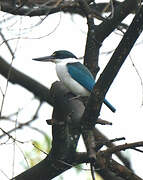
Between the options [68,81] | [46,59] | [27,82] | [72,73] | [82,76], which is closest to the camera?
[82,76]

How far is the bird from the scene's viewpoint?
4.18m

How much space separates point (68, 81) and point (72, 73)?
0.47ft

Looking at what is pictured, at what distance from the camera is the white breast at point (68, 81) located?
4229 mm

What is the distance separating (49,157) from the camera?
9.95ft

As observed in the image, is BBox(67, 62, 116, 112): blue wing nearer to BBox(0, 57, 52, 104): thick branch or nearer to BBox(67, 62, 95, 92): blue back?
BBox(67, 62, 95, 92): blue back

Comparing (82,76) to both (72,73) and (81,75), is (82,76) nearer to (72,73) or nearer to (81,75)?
(81,75)

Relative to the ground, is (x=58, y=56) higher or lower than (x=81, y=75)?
higher

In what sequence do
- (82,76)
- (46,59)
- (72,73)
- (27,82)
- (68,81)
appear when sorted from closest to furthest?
(82,76), (68,81), (72,73), (27,82), (46,59)

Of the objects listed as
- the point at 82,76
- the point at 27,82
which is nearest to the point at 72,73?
the point at 82,76

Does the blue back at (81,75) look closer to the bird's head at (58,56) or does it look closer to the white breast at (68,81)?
the white breast at (68,81)

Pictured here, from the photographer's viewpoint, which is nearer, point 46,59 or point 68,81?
point 68,81

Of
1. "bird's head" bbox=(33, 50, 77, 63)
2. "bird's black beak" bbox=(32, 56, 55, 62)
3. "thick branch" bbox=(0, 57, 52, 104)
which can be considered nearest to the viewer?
"thick branch" bbox=(0, 57, 52, 104)

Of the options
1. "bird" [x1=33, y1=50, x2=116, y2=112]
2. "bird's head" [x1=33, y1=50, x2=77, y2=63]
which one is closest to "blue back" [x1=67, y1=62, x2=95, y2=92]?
"bird" [x1=33, y1=50, x2=116, y2=112]

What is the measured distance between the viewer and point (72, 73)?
179 inches
